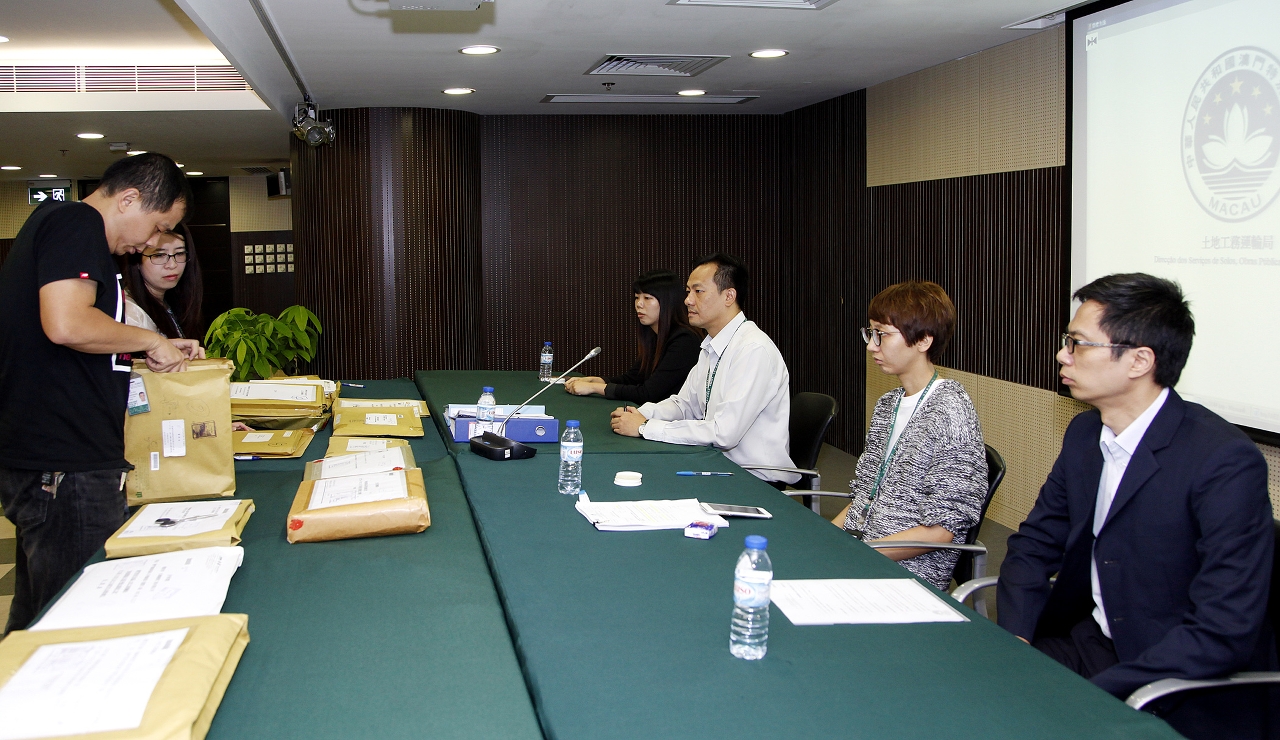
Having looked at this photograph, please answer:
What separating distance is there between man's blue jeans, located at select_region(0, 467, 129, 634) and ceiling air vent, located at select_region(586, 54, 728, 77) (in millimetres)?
3689

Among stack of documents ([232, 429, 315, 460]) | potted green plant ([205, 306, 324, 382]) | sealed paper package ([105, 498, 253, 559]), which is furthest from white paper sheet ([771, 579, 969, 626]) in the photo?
potted green plant ([205, 306, 324, 382])

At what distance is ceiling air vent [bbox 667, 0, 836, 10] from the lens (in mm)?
3820

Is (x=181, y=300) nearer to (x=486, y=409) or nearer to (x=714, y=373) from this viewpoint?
(x=486, y=409)

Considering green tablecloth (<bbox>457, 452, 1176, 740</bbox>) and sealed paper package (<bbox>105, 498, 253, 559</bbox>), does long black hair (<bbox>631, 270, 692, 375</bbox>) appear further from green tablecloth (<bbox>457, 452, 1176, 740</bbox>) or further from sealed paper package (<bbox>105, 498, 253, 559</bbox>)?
sealed paper package (<bbox>105, 498, 253, 559</bbox>)

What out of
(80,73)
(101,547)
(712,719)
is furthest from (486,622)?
(80,73)

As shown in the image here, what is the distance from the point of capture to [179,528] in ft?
6.27

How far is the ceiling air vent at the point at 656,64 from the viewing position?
5117mm

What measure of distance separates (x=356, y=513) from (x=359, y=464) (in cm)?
45

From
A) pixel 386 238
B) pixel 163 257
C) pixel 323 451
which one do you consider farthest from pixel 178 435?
pixel 386 238

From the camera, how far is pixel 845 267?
21.1 ft

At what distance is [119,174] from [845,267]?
5028 millimetres

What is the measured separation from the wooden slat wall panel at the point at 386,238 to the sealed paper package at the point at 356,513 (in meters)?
4.66

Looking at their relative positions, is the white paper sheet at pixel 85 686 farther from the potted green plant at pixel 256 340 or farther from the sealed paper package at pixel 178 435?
the potted green plant at pixel 256 340

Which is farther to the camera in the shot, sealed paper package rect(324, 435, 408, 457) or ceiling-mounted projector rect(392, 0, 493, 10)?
ceiling-mounted projector rect(392, 0, 493, 10)
